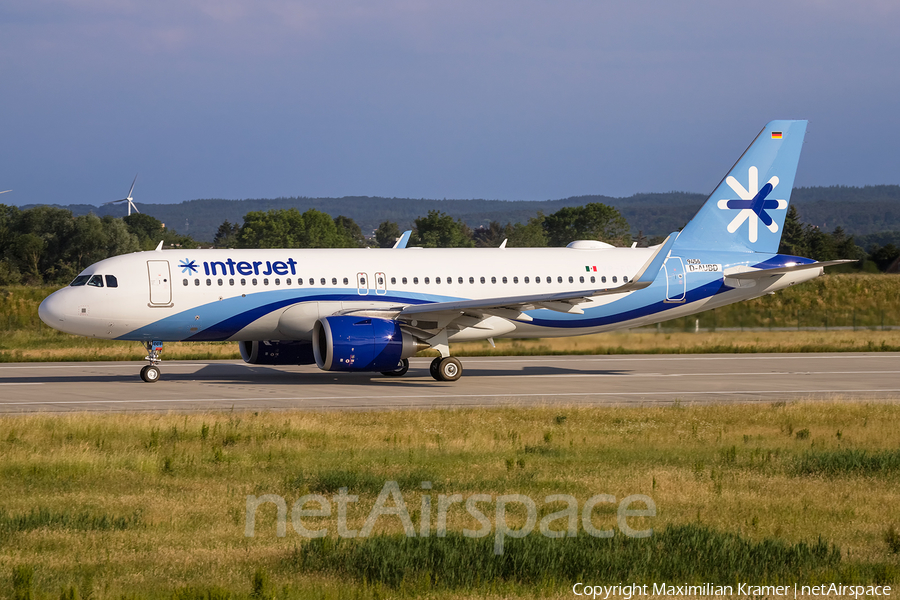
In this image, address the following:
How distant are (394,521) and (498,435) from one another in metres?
6.47

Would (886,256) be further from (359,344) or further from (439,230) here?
(359,344)

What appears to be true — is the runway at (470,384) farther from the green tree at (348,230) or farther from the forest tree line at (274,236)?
the green tree at (348,230)

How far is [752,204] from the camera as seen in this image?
31.1m

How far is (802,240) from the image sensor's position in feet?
310

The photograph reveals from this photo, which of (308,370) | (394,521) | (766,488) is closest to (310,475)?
(394,521)

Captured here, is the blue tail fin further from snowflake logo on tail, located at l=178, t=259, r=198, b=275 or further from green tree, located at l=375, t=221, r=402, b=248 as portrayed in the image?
green tree, located at l=375, t=221, r=402, b=248

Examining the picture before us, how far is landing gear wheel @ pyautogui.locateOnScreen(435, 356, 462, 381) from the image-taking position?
2760 centimetres

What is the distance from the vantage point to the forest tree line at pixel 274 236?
243 ft

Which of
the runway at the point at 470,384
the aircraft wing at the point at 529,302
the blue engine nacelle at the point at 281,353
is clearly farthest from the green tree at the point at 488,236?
the aircraft wing at the point at 529,302

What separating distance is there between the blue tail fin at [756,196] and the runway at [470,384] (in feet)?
13.3

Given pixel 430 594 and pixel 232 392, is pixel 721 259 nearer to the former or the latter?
pixel 232 392

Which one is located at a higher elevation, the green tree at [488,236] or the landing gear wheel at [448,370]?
the green tree at [488,236]

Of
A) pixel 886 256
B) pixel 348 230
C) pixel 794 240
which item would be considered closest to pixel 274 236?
pixel 348 230

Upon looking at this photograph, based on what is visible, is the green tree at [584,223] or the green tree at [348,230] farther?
the green tree at [348,230]
